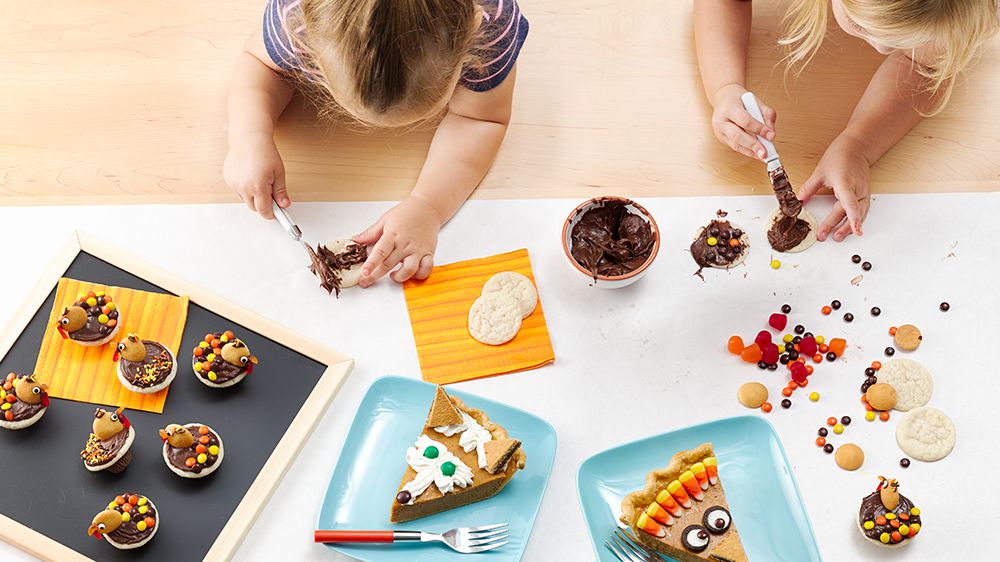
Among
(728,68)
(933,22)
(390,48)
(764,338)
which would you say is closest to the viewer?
(390,48)

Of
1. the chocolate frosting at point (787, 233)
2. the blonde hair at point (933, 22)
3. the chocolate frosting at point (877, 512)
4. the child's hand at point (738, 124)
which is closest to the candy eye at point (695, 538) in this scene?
the chocolate frosting at point (877, 512)

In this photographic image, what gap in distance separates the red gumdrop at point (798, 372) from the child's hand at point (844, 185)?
0.22m

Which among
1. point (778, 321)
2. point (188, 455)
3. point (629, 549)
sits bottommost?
point (629, 549)

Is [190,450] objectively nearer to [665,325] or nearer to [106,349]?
[106,349]

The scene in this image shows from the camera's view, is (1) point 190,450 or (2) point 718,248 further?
(2) point 718,248

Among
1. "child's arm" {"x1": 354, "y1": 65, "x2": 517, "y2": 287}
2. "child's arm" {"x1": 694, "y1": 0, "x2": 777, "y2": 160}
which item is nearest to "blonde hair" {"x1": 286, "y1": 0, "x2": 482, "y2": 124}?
"child's arm" {"x1": 354, "y1": 65, "x2": 517, "y2": 287}

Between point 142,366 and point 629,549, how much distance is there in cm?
74

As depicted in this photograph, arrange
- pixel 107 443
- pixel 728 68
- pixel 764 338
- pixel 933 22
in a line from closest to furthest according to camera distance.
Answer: pixel 933 22, pixel 107 443, pixel 764 338, pixel 728 68

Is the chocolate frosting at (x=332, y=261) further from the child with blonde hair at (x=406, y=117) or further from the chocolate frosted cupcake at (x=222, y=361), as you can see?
the chocolate frosted cupcake at (x=222, y=361)

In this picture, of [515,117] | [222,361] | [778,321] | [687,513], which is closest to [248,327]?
[222,361]

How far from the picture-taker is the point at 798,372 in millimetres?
1324

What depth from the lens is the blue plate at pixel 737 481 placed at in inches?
48.8

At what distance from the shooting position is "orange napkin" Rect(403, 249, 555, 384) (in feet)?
4.41

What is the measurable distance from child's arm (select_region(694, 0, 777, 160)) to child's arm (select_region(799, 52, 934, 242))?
121 millimetres
